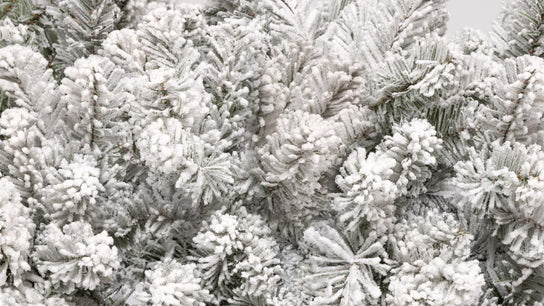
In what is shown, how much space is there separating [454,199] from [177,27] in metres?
0.41

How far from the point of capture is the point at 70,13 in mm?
897

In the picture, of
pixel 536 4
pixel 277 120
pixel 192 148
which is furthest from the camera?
pixel 536 4

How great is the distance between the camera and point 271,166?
0.75 m

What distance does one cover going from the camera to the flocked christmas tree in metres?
0.68

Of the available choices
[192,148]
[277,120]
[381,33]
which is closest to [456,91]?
[381,33]

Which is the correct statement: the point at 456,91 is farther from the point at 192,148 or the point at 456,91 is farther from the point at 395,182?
the point at 192,148

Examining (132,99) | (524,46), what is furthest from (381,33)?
(132,99)

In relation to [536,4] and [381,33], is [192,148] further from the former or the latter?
[536,4]

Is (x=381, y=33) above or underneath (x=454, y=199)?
above

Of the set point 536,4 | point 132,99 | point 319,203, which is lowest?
point 319,203

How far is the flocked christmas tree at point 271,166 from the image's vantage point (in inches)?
26.7

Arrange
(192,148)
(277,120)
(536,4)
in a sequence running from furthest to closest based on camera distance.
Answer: (536,4) < (277,120) < (192,148)

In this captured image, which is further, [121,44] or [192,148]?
[121,44]

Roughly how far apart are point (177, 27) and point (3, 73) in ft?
0.69
